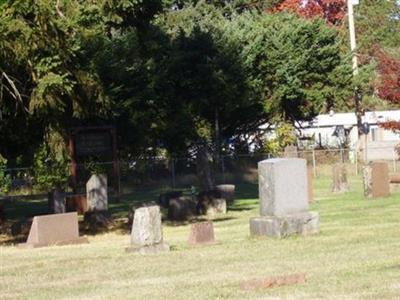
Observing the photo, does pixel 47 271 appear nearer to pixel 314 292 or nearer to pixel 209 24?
pixel 314 292

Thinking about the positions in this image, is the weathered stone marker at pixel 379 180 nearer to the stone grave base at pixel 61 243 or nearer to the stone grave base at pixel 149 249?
the stone grave base at pixel 61 243

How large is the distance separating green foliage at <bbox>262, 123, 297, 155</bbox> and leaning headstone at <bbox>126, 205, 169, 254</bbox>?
31.1 meters

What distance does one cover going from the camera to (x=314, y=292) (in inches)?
374

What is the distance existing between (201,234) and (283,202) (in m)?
1.88

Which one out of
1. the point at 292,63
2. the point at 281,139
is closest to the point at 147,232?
the point at 292,63

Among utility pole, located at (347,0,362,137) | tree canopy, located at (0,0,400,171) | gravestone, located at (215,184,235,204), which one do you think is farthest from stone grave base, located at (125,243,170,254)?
utility pole, located at (347,0,362,137)

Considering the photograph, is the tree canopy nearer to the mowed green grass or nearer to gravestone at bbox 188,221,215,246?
the mowed green grass

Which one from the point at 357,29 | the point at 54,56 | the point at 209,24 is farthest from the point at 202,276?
the point at 357,29

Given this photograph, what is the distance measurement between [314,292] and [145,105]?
30.8 meters

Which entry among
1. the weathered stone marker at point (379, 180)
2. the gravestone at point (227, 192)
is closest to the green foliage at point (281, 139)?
the gravestone at point (227, 192)

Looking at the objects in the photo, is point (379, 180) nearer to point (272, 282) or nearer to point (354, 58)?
point (272, 282)

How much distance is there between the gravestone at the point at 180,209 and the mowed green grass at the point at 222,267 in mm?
4427

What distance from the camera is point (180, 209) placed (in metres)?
24.3

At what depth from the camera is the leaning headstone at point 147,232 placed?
589 inches
